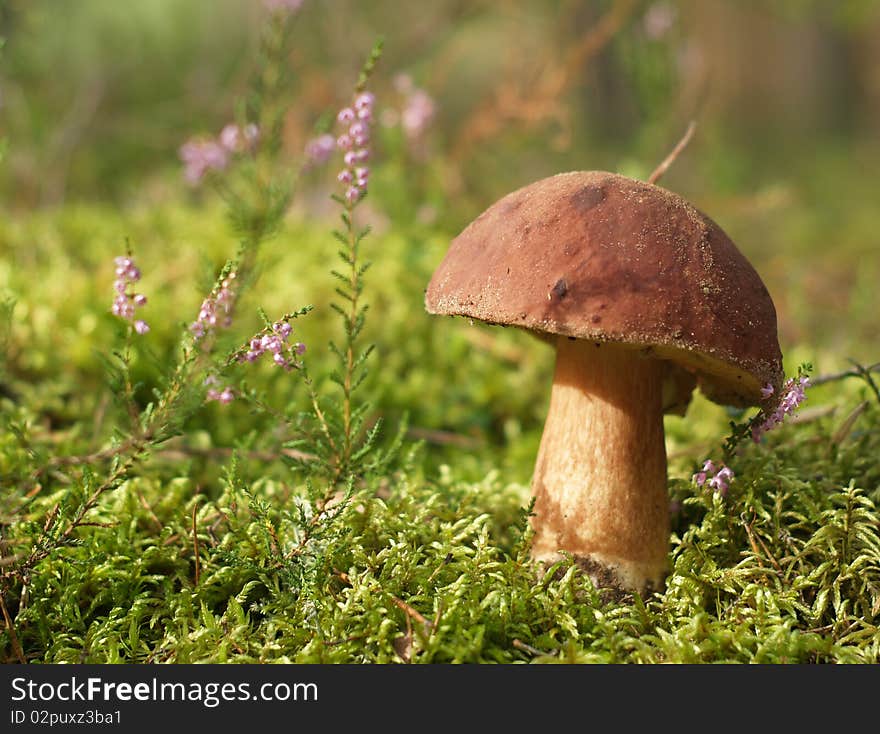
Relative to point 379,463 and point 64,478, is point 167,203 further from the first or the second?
point 379,463

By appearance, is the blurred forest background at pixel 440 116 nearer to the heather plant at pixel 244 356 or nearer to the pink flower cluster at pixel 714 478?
the heather plant at pixel 244 356

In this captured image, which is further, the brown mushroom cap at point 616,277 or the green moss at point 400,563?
the green moss at point 400,563

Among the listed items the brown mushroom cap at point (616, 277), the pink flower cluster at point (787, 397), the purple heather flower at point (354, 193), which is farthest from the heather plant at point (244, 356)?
the pink flower cluster at point (787, 397)

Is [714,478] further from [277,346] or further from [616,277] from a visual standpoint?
[277,346]

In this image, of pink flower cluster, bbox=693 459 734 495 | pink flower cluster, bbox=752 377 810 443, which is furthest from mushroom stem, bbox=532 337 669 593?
pink flower cluster, bbox=752 377 810 443

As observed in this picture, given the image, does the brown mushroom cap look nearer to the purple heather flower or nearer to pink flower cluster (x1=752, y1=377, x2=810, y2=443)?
pink flower cluster (x1=752, y1=377, x2=810, y2=443)

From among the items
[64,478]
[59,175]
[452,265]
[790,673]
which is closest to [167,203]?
[59,175]
